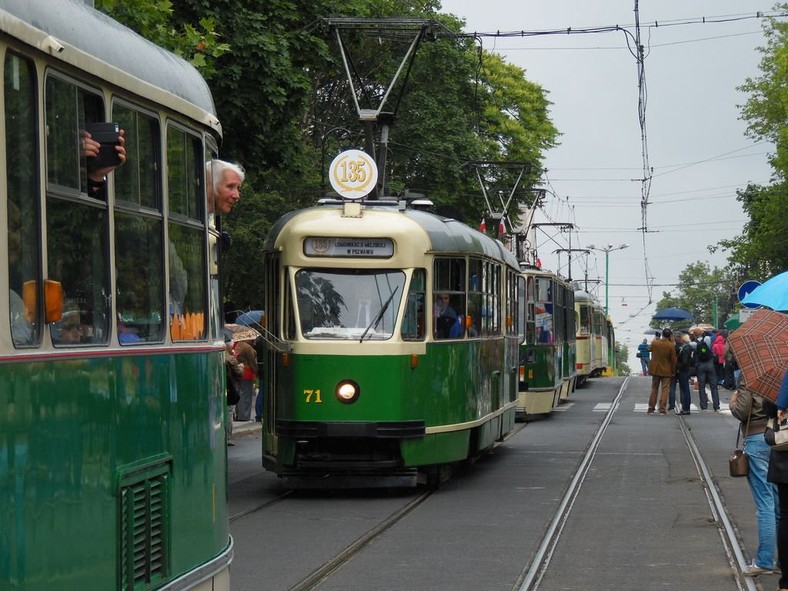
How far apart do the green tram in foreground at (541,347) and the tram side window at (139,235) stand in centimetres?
2119

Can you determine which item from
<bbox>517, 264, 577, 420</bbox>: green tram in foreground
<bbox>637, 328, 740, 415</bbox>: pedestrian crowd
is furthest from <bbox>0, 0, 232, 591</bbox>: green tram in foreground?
<bbox>637, 328, 740, 415</bbox>: pedestrian crowd

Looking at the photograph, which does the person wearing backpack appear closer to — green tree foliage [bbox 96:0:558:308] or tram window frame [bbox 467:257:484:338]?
green tree foliage [bbox 96:0:558:308]

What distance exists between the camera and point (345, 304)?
48.7 ft

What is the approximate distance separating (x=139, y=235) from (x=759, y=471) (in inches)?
212

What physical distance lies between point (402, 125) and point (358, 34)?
2383 centimetres

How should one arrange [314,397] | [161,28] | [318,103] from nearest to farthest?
[314,397]
[161,28]
[318,103]

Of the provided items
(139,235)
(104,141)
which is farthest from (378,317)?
(104,141)

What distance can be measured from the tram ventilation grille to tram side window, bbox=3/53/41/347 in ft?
3.67

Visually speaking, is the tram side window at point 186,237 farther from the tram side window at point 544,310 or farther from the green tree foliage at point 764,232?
the green tree foliage at point 764,232

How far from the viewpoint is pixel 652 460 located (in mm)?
19453

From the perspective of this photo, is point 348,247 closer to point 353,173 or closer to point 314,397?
point 314,397

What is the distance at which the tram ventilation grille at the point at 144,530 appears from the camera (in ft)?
18.3

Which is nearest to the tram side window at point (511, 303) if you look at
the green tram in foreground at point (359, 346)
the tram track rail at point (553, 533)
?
the tram track rail at point (553, 533)

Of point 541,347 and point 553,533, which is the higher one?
point 541,347
